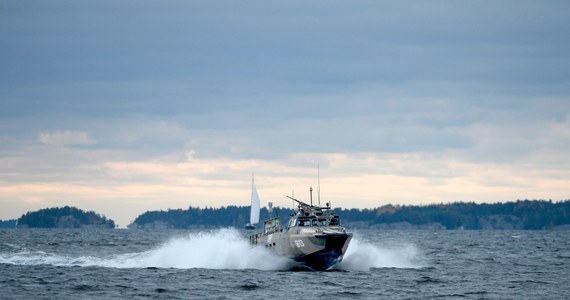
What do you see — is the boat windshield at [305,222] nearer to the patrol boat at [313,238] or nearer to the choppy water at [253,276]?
the patrol boat at [313,238]

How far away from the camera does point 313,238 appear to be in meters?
64.2

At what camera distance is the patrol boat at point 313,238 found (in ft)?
211

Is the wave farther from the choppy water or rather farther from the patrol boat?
the patrol boat

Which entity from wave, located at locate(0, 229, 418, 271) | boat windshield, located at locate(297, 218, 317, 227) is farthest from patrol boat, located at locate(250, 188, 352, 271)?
wave, located at locate(0, 229, 418, 271)

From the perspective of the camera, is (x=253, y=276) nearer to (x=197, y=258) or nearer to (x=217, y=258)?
(x=217, y=258)

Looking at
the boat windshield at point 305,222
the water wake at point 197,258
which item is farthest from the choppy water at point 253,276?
the boat windshield at point 305,222

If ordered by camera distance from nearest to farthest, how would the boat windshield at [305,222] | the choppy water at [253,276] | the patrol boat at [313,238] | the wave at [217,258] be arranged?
the choppy water at [253,276] < the patrol boat at [313,238] < the boat windshield at [305,222] < the wave at [217,258]

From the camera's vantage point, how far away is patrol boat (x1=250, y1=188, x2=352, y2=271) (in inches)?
2537

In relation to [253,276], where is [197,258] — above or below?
above

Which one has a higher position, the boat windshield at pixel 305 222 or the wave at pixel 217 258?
the boat windshield at pixel 305 222

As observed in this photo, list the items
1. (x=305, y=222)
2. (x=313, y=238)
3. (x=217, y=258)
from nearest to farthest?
(x=313, y=238) < (x=305, y=222) < (x=217, y=258)

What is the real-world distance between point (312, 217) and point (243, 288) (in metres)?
10.7

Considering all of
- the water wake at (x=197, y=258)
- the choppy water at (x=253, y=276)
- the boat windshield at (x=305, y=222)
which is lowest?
the choppy water at (x=253, y=276)

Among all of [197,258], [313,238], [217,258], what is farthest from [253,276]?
[197,258]
